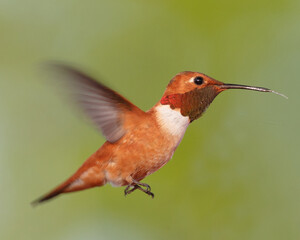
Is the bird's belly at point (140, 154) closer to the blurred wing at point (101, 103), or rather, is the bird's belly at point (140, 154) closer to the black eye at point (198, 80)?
the blurred wing at point (101, 103)

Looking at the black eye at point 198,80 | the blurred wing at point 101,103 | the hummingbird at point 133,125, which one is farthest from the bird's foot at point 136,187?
the black eye at point 198,80

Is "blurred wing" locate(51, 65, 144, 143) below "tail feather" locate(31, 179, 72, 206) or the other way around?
the other way around

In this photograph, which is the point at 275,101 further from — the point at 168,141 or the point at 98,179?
the point at 98,179

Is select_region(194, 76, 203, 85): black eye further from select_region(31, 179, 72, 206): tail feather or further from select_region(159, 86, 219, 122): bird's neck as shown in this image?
select_region(31, 179, 72, 206): tail feather

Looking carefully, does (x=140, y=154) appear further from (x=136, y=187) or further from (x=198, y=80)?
(x=198, y=80)

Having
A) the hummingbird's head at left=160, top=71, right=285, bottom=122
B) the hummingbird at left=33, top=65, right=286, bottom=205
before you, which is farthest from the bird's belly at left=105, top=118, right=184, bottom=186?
the hummingbird's head at left=160, top=71, right=285, bottom=122

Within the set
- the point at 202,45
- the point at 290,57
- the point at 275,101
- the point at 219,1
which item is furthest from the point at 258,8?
the point at 275,101

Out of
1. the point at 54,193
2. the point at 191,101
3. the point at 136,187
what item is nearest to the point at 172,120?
the point at 191,101

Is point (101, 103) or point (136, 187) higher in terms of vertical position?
point (101, 103)
